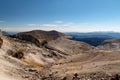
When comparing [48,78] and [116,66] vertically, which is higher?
[116,66]

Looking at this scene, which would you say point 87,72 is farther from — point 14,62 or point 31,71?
point 14,62

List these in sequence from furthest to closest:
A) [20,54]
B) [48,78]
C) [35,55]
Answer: [35,55] < [20,54] < [48,78]

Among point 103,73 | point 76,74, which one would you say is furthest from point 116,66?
point 76,74

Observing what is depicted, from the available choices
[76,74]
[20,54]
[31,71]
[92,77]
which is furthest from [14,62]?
[92,77]

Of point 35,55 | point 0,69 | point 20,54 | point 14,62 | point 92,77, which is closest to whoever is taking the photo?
point 92,77

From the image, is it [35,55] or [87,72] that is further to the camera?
Answer: [35,55]

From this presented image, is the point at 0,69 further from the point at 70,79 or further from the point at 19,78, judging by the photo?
the point at 70,79

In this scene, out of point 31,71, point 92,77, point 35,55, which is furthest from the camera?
point 35,55

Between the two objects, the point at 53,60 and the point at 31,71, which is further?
the point at 53,60

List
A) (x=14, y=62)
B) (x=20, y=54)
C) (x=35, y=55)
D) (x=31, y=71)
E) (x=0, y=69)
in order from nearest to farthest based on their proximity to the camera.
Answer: (x=0, y=69) → (x=31, y=71) → (x=14, y=62) → (x=20, y=54) → (x=35, y=55)
